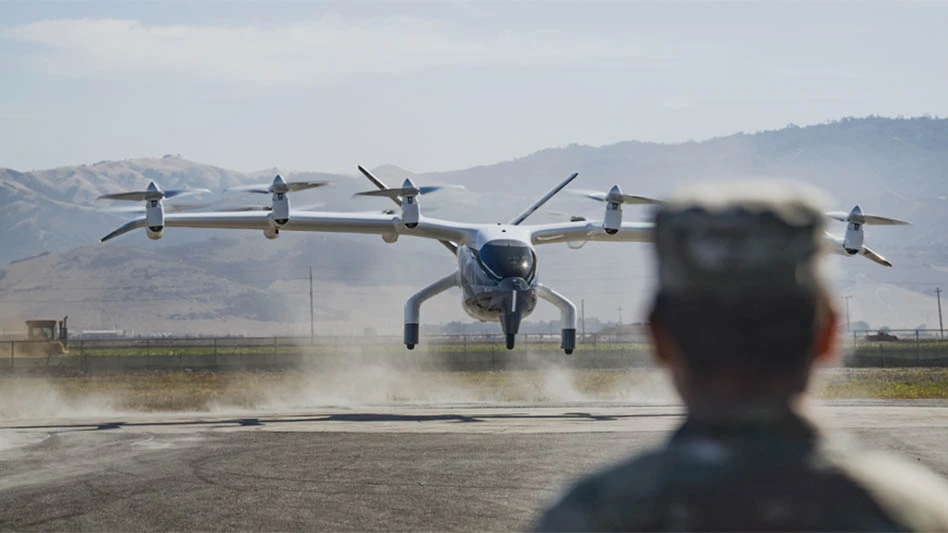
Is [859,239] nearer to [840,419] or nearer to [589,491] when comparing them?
[840,419]

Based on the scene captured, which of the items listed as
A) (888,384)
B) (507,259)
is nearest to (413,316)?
(507,259)

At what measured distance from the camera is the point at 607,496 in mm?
2217

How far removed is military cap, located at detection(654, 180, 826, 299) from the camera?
216 cm

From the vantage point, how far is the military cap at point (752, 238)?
85.1 inches

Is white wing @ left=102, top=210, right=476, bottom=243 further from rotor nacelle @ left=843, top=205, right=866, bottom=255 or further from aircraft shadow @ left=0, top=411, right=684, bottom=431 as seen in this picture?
rotor nacelle @ left=843, top=205, right=866, bottom=255

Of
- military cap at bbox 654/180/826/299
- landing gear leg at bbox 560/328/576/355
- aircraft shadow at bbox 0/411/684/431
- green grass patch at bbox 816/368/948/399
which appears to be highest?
military cap at bbox 654/180/826/299

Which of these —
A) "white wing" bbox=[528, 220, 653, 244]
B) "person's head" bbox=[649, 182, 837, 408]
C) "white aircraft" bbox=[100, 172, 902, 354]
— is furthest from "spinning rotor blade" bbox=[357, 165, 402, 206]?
"person's head" bbox=[649, 182, 837, 408]

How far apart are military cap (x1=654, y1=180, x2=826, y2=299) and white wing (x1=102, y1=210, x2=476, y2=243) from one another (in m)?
37.8

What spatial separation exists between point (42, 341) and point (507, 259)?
61.9 metres

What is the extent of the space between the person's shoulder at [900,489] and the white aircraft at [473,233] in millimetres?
32879

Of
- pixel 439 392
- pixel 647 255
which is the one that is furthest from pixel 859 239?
pixel 647 255

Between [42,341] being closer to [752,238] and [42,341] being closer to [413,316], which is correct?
[413,316]

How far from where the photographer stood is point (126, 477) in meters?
21.4

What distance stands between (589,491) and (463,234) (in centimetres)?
3831
